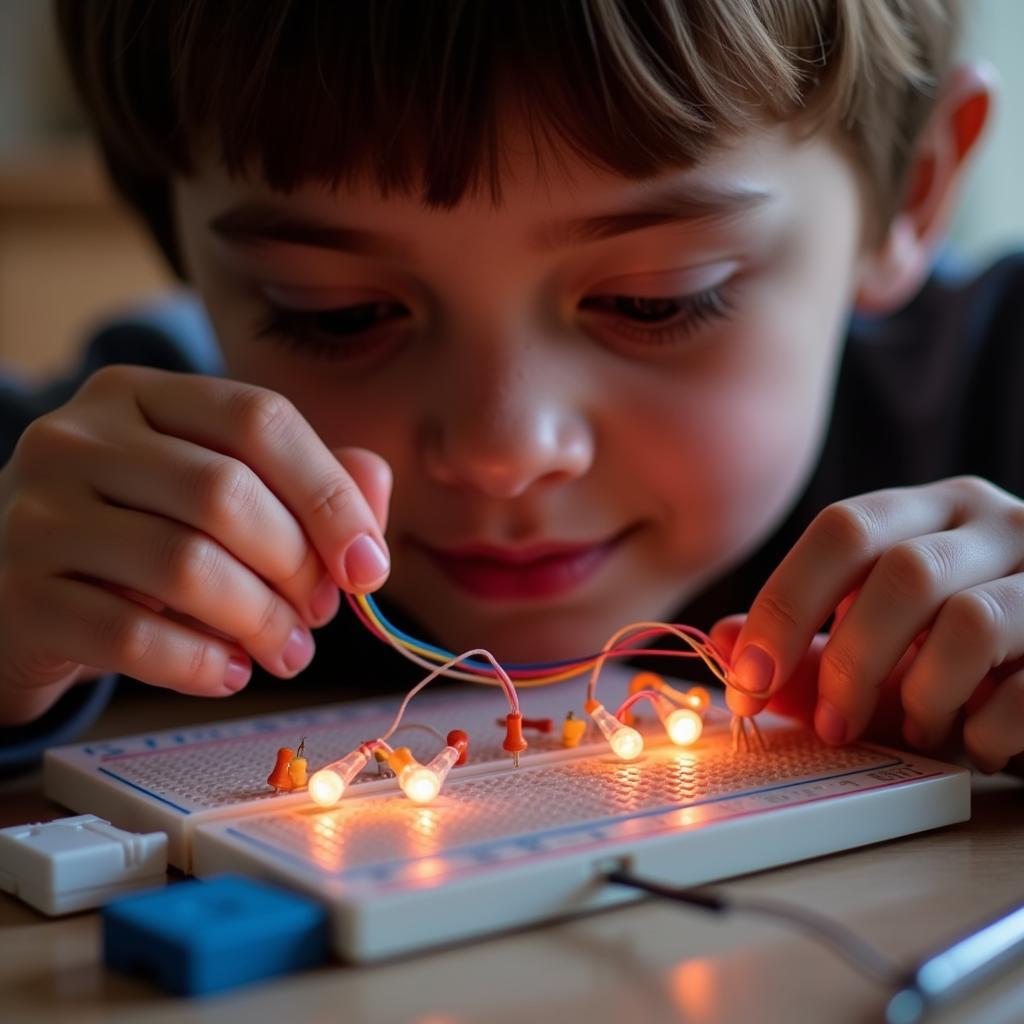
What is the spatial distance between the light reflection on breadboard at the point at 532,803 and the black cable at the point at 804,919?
2.0 inches

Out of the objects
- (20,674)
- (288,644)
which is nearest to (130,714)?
(20,674)

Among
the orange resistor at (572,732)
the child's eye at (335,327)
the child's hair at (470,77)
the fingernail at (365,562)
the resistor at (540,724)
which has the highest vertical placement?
the child's hair at (470,77)

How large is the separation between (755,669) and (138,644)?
367 millimetres

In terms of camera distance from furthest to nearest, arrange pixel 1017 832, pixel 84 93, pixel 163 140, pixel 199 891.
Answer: pixel 84 93 → pixel 163 140 → pixel 1017 832 → pixel 199 891

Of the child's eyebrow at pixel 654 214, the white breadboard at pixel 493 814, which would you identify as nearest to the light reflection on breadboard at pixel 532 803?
the white breadboard at pixel 493 814

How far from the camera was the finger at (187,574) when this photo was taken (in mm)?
757

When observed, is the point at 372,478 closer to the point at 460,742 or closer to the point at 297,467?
the point at 297,467

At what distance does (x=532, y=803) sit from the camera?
648mm

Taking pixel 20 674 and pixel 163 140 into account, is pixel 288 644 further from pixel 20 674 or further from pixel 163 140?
pixel 163 140

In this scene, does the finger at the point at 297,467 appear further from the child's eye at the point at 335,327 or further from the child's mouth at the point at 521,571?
the child's mouth at the point at 521,571

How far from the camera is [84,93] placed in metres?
1.12

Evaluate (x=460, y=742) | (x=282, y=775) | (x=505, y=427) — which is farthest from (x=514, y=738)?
(x=505, y=427)

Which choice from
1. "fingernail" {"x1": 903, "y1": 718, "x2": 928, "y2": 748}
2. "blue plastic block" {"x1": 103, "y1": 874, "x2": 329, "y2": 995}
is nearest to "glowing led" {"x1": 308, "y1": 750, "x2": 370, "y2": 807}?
"blue plastic block" {"x1": 103, "y1": 874, "x2": 329, "y2": 995}

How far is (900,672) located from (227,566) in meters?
0.42
